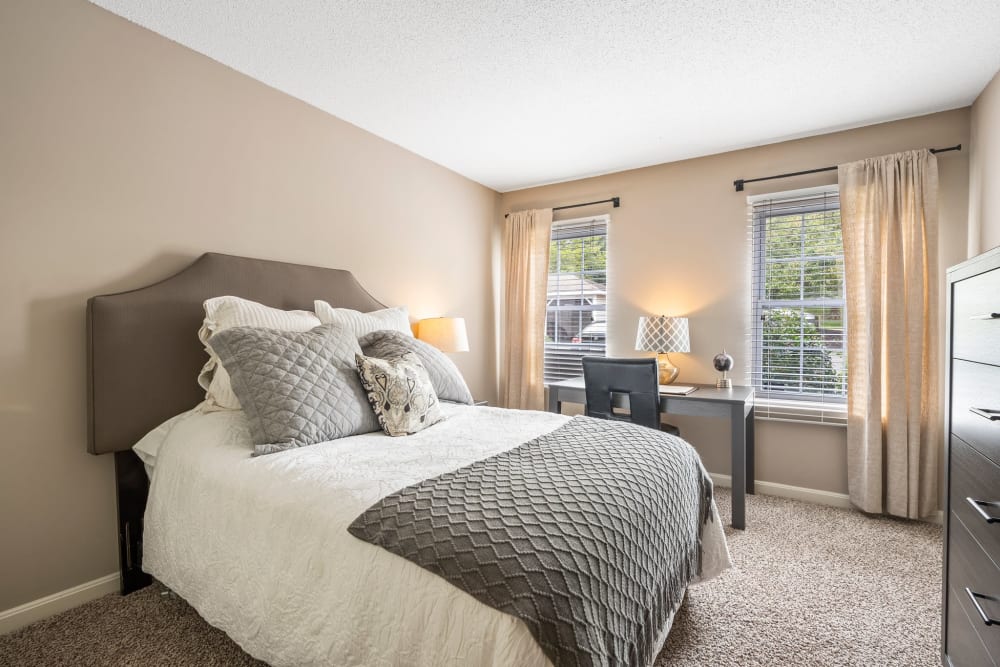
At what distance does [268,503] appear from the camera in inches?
54.9

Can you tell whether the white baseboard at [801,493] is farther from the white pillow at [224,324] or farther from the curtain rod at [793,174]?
the white pillow at [224,324]

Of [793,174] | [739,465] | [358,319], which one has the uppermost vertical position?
[793,174]

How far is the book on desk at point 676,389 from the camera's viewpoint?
10.2ft

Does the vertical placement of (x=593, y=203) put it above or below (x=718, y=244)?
above

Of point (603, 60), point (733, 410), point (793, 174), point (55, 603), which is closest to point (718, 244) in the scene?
point (793, 174)

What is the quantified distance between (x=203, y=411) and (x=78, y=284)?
2.27ft

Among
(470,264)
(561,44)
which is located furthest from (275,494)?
(470,264)

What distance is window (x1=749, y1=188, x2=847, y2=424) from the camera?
10.5 ft

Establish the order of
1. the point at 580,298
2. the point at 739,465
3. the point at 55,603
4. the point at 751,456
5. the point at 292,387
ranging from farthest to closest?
1. the point at 580,298
2. the point at 751,456
3. the point at 739,465
4. the point at 55,603
5. the point at 292,387

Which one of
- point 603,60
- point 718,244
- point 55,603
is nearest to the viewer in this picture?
point 55,603

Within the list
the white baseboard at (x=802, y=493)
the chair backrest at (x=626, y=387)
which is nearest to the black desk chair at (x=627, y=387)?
the chair backrest at (x=626, y=387)

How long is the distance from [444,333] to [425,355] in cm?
86

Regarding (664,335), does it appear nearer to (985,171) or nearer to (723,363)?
(723,363)

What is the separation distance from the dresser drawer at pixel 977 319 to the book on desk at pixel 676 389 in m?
1.71
